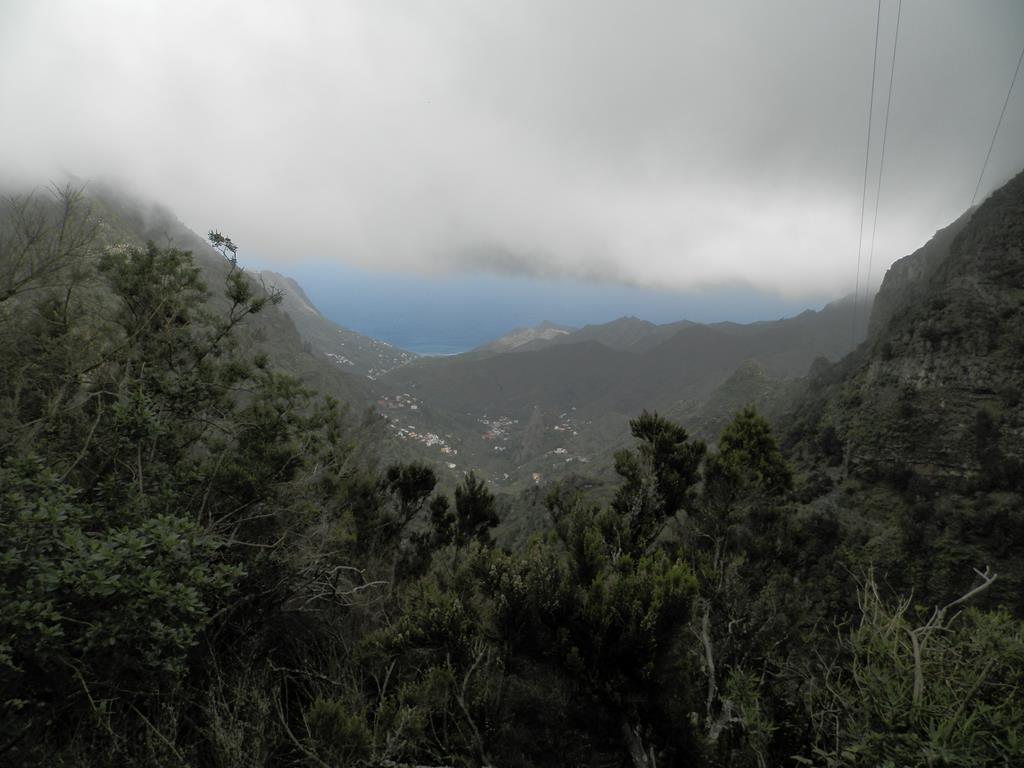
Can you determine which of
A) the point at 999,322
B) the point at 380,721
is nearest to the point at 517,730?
the point at 380,721

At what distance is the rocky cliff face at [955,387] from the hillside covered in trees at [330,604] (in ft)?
67.1

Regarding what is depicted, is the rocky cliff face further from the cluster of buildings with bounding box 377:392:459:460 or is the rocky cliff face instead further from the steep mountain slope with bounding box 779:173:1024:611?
the cluster of buildings with bounding box 377:392:459:460

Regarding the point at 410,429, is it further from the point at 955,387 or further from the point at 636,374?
the point at 636,374

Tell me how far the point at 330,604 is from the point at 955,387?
42694 mm

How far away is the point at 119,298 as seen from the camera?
10953mm

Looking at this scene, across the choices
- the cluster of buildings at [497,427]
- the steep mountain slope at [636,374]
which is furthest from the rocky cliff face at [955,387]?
the steep mountain slope at [636,374]

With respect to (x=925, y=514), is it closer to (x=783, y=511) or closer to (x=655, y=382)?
(x=783, y=511)

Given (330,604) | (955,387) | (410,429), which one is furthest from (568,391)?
(330,604)

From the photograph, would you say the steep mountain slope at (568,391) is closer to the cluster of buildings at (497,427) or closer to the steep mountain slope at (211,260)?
the cluster of buildings at (497,427)

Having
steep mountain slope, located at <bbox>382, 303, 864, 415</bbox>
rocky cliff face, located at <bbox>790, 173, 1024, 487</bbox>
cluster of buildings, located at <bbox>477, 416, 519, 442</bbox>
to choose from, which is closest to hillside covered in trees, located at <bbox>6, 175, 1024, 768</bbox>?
rocky cliff face, located at <bbox>790, 173, 1024, 487</bbox>

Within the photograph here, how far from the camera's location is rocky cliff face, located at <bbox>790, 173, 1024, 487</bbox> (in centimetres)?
2797

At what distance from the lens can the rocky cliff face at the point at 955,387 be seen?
28.0 metres

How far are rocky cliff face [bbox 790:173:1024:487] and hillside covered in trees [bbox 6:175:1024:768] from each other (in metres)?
20.5

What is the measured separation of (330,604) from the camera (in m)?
8.83
